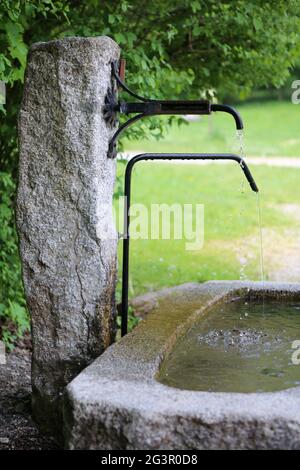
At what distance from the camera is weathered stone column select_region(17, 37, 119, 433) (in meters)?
3.34

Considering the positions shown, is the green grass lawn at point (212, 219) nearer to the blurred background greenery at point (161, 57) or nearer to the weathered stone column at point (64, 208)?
the blurred background greenery at point (161, 57)

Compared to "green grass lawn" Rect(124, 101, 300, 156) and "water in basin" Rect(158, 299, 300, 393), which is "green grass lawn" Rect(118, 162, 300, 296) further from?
"water in basin" Rect(158, 299, 300, 393)

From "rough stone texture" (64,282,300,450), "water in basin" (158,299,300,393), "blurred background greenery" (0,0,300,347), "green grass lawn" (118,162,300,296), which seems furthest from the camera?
"green grass lawn" (118,162,300,296)

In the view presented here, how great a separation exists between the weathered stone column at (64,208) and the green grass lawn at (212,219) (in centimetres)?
163

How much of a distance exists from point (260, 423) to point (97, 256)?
3.92ft

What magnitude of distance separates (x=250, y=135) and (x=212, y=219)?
32.7ft

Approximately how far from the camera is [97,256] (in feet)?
11.0

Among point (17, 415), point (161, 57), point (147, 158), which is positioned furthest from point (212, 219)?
point (17, 415)

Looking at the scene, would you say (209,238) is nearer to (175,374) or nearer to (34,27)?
(34,27)

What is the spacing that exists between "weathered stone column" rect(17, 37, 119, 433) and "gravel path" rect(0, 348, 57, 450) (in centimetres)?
10

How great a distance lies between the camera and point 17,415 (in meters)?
3.59

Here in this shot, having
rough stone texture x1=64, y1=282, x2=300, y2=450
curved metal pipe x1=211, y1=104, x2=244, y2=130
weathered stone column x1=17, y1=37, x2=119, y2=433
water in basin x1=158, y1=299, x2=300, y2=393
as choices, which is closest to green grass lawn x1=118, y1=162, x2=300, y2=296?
water in basin x1=158, y1=299, x2=300, y2=393

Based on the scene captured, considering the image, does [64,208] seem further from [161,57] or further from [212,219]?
[212,219]
